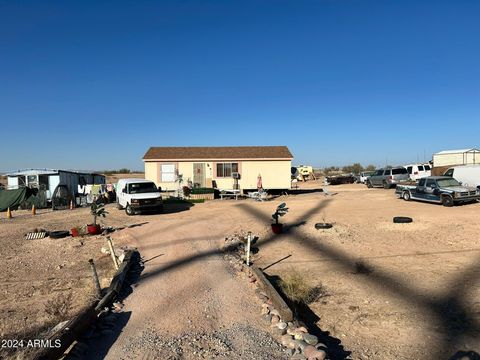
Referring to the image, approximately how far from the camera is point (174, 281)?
336 inches

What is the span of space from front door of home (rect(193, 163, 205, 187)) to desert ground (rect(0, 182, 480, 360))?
12.8 m

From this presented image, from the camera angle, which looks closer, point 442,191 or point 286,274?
point 286,274

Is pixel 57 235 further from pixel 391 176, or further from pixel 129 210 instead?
pixel 391 176

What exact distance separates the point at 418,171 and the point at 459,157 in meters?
8.79

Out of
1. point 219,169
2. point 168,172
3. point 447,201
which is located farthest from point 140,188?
point 447,201

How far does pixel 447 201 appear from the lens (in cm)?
2080

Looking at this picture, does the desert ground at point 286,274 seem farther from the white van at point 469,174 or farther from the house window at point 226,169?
the house window at point 226,169

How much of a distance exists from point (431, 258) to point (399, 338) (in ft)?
18.9

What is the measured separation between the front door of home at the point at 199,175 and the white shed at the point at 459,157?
87.2ft

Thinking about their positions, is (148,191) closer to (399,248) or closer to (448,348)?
(399,248)

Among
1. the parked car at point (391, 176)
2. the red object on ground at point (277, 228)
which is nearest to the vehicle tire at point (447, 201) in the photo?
the red object on ground at point (277, 228)

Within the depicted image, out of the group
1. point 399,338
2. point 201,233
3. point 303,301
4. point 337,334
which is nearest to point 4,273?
point 201,233

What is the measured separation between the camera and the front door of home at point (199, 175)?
31047mm

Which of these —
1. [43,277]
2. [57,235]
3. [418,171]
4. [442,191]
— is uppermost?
[418,171]
